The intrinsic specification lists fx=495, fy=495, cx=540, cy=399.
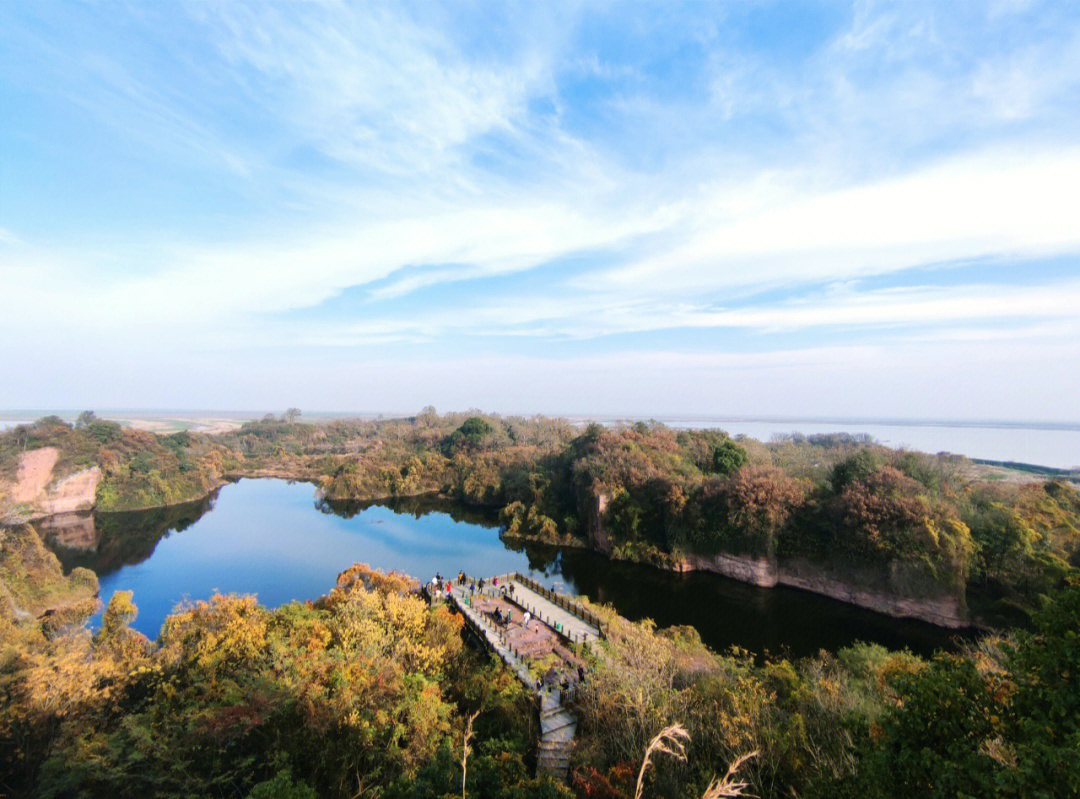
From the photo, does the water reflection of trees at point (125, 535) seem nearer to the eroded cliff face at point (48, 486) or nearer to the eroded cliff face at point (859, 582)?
the eroded cliff face at point (48, 486)

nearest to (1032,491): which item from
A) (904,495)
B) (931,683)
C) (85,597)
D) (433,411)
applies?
(904,495)

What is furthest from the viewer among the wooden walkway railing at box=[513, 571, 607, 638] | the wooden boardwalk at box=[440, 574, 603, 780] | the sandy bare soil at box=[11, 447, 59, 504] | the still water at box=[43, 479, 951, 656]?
the sandy bare soil at box=[11, 447, 59, 504]

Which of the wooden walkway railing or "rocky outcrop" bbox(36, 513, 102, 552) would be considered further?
"rocky outcrop" bbox(36, 513, 102, 552)

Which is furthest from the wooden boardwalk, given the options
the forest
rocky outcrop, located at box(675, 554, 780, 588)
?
rocky outcrop, located at box(675, 554, 780, 588)

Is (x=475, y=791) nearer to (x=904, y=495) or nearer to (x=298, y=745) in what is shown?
(x=298, y=745)

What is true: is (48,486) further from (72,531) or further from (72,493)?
(72,531)

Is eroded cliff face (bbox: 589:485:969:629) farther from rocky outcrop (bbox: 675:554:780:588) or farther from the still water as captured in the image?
the still water
